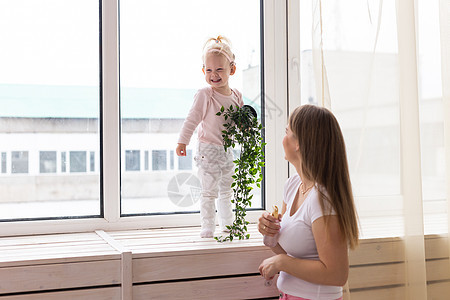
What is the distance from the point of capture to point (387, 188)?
5.33 ft

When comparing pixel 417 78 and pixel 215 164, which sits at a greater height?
pixel 417 78

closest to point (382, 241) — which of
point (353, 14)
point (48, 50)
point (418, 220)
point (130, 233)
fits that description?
point (418, 220)

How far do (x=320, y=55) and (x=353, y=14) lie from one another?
0.53ft

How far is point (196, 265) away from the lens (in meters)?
1.60

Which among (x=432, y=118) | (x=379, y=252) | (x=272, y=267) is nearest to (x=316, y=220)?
(x=272, y=267)

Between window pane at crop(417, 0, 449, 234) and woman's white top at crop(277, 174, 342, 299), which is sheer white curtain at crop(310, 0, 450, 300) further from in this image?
woman's white top at crop(277, 174, 342, 299)

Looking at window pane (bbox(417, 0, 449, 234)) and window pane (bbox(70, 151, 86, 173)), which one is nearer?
window pane (bbox(417, 0, 449, 234))

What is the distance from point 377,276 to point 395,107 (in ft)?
1.73

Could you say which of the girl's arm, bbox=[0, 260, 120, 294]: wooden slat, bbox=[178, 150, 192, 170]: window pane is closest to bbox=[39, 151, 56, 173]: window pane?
bbox=[178, 150, 192, 170]: window pane

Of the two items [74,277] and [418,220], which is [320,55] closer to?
[418,220]

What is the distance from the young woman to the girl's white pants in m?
0.43

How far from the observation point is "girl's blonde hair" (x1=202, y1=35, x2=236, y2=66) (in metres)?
1.80

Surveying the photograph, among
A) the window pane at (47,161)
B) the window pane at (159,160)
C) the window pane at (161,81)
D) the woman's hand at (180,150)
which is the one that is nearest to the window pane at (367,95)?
the woman's hand at (180,150)

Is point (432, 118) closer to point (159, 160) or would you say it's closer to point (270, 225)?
point (270, 225)
